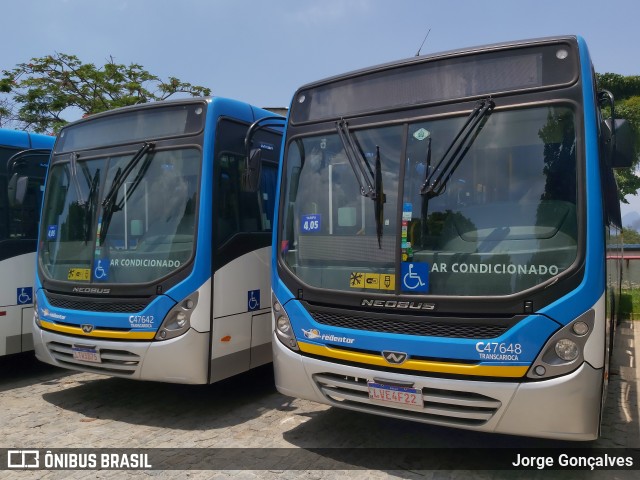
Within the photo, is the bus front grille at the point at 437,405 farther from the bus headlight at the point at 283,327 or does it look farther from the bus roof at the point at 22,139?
the bus roof at the point at 22,139

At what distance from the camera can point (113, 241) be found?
17.9 feet

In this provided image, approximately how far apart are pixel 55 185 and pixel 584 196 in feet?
17.8

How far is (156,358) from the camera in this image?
503 cm

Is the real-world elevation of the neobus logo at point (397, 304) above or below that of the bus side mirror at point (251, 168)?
below

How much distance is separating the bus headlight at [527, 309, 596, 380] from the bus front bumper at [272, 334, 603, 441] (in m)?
0.05

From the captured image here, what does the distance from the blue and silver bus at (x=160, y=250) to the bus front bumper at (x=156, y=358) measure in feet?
0.04

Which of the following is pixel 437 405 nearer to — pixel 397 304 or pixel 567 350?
pixel 397 304

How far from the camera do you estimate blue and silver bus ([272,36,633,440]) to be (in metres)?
3.46

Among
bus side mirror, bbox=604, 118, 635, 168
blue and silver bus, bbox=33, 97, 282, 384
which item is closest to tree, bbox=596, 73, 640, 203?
bus side mirror, bbox=604, 118, 635, 168

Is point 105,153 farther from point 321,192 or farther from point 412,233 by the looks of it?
point 412,233

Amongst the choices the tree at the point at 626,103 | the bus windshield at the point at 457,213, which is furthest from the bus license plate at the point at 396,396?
the tree at the point at 626,103

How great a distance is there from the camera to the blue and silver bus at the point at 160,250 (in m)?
5.07

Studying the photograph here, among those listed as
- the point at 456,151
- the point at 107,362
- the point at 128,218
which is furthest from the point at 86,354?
the point at 456,151

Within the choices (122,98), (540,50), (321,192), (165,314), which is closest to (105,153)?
(165,314)
